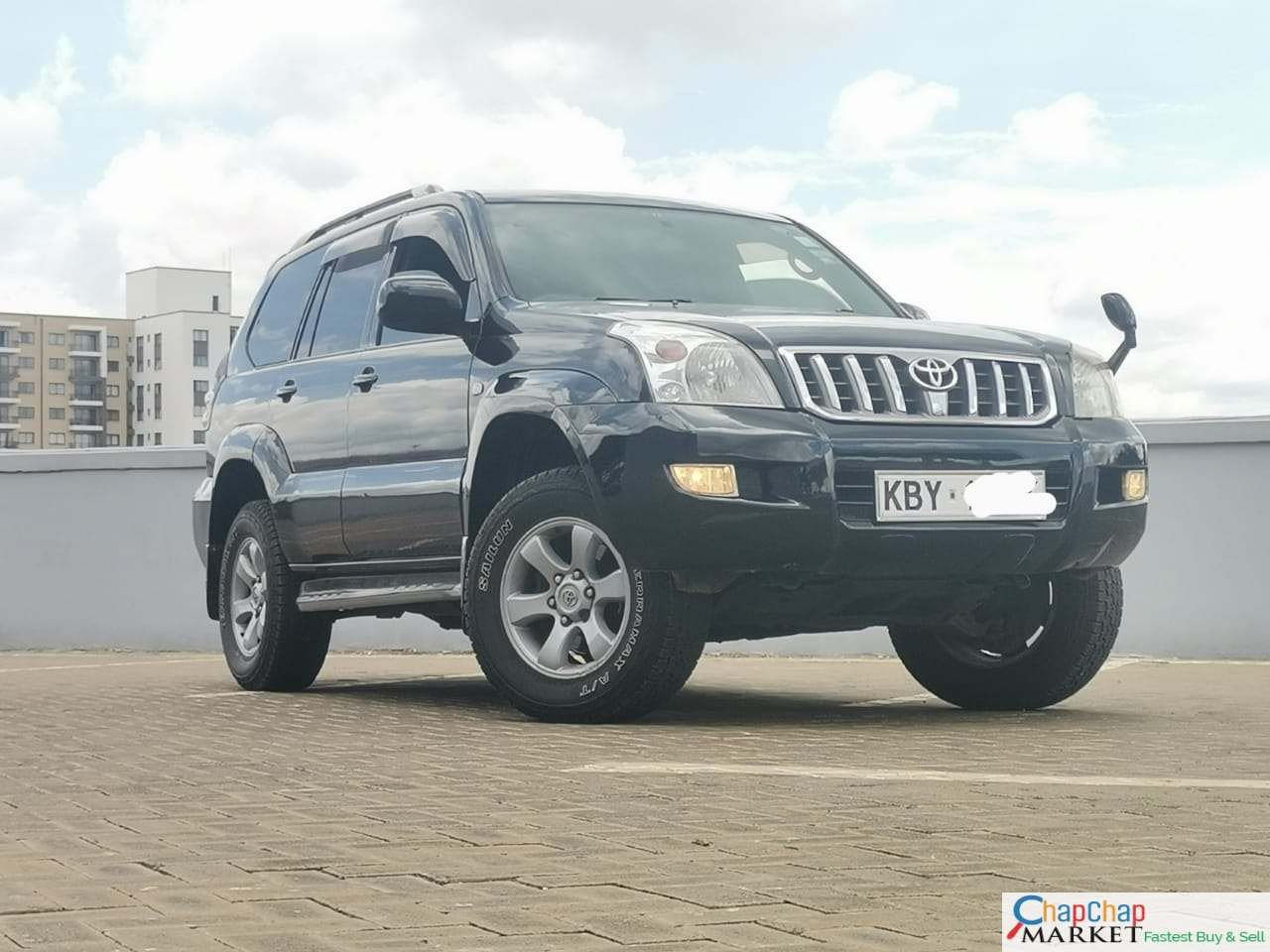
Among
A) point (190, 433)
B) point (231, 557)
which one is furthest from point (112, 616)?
point (190, 433)

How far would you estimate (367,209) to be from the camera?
1005cm

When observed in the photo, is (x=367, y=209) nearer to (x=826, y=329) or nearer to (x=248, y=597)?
(x=248, y=597)

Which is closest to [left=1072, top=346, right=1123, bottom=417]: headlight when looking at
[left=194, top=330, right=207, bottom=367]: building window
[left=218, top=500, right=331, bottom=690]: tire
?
[left=218, top=500, right=331, bottom=690]: tire

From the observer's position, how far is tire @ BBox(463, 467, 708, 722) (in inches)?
291

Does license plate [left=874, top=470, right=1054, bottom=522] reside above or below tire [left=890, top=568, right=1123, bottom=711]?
above

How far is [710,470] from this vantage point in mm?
7156

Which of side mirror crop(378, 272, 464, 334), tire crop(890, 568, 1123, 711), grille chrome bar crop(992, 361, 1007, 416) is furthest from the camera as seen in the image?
tire crop(890, 568, 1123, 711)

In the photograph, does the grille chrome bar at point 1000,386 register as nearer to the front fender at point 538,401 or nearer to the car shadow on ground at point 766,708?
the car shadow on ground at point 766,708

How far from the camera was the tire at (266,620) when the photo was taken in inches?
388

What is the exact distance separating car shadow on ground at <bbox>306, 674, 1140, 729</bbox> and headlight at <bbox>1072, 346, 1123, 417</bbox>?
1.17 metres

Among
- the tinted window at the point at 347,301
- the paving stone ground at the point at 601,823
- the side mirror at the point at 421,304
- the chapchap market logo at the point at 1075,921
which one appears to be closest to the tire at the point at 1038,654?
the paving stone ground at the point at 601,823

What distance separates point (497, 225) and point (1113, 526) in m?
2.76
